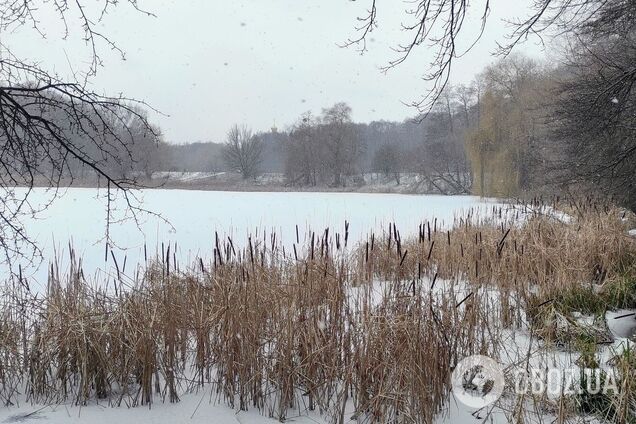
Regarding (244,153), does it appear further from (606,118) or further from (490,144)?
(606,118)

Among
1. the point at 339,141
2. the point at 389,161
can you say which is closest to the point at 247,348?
the point at 389,161

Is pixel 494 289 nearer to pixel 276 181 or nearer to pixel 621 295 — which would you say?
pixel 621 295

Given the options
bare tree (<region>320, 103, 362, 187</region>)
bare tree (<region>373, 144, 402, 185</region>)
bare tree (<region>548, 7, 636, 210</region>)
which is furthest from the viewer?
bare tree (<region>320, 103, 362, 187</region>)

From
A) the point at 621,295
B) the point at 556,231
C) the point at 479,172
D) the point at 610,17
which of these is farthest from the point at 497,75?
the point at 621,295

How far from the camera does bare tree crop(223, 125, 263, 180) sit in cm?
5084

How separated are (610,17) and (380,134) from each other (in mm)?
64099

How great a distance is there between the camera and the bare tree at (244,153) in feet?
167

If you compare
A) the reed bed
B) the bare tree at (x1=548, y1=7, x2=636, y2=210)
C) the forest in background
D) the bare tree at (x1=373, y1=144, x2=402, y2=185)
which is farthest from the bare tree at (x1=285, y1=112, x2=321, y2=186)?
the reed bed

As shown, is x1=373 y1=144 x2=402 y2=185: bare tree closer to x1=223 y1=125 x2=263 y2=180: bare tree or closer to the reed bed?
x1=223 y1=125 x2=263 y2=180: bare tree

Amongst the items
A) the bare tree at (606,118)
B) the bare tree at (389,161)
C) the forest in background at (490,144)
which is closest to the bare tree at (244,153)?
the forest in background at (490,144)

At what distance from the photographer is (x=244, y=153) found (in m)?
51.8

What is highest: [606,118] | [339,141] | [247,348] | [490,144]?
[339,141]

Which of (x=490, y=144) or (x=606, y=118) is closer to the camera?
(x=606, y=118)

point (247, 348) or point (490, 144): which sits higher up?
point (490, 144)
